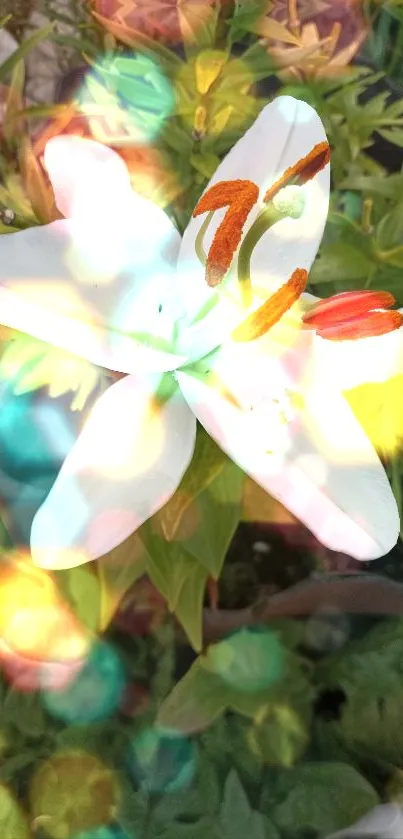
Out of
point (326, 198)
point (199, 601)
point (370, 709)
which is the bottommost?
point (370, 709)

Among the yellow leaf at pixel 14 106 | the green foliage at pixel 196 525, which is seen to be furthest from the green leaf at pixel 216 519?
the yellow leaf at pixel 14 106

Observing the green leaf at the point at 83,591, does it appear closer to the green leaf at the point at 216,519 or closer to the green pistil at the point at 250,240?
the green leaf at the point at 216,519

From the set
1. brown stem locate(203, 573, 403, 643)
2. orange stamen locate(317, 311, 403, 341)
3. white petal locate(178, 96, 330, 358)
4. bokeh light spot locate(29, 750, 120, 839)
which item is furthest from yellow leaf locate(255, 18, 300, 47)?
bokeh light spot locate(29, 750, 120, 839)

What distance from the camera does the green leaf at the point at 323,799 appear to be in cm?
48

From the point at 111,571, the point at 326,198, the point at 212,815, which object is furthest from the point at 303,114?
the point at 212,815

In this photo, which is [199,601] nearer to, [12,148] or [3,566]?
[3,566]

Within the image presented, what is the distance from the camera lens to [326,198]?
44 cm

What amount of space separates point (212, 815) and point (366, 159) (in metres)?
0.39

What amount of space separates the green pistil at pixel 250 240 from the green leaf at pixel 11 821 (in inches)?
12.4

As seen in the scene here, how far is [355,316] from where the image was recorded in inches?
15.1

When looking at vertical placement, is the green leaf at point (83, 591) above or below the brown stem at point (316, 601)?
above

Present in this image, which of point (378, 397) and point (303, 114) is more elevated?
point (303, 114)

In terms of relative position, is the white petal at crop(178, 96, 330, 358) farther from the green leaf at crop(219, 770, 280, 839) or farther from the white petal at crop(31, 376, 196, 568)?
the green leaf at crop(219, 770, 280, 839)

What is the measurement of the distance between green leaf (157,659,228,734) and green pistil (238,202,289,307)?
226mm
